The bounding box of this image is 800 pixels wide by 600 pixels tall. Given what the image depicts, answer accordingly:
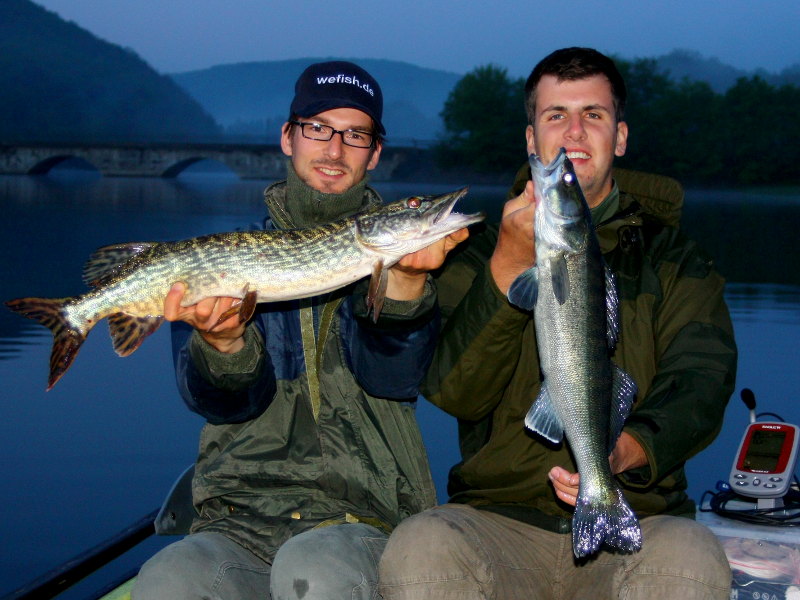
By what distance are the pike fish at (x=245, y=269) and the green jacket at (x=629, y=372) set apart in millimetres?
366

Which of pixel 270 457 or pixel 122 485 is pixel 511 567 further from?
pixel 122 485

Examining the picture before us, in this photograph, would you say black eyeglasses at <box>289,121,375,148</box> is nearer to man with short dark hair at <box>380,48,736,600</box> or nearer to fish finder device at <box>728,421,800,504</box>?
man with short dark hair at <box>380,48,736,600</box>

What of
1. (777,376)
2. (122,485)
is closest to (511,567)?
(122,485)

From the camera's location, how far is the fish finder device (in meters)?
4.37

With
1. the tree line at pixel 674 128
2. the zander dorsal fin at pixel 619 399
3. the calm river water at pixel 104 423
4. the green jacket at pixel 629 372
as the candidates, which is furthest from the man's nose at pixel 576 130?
the tree line at pixel 674 128

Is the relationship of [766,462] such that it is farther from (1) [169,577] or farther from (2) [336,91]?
(1) [169,577]

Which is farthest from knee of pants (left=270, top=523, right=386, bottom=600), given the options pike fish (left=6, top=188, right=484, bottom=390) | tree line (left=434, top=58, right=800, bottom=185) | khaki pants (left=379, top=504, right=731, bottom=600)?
tree line (left=434, top=58, right=800, bottom=185)

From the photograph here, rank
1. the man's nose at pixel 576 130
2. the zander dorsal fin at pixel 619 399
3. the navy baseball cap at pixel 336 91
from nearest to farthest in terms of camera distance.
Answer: the zander dorsal fin at pixel 619 399, the man's nose at pixel 576 130, the navy baseball cap at pixel 336 91

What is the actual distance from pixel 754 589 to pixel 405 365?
172cm

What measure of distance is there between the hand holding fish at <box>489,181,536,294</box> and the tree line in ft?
242

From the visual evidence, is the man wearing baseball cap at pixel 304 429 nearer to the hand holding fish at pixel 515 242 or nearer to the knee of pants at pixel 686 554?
the hand holding fish at pixel 515 242

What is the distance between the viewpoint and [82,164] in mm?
122375

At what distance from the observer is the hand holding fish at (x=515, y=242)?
11.2 feet

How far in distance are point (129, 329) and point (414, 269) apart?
1.23 meters
